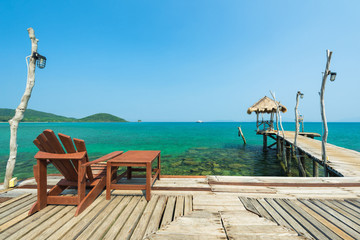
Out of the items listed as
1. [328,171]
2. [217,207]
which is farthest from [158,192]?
[328,171]

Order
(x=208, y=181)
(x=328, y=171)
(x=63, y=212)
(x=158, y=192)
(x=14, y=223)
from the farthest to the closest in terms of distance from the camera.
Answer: (x=328, y=171), (x=208, y=181), (x=158, y=192), (x=63, y=212), (x=14, y=223)

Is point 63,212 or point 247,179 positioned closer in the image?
point 63,212

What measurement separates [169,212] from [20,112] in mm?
4047

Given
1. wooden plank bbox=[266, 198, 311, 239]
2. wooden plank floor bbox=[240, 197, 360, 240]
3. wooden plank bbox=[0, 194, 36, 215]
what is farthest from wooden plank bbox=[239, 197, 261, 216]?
wooden plank bbox=[0, 194, 36, 215]

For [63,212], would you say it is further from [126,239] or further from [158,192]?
[158,192]

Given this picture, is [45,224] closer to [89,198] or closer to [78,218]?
[78,218]

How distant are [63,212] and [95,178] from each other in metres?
0.97

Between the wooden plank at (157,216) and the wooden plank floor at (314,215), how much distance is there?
140cm

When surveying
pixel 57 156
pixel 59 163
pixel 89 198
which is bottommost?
pixel 89 198

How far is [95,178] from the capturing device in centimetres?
339

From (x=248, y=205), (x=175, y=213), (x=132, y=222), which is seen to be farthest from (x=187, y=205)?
(x=248, y=205)

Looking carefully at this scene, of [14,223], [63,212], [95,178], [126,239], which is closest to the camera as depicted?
[126,239]

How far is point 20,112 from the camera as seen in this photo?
3627mm

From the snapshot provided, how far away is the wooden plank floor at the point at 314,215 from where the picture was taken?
199 centimetres
